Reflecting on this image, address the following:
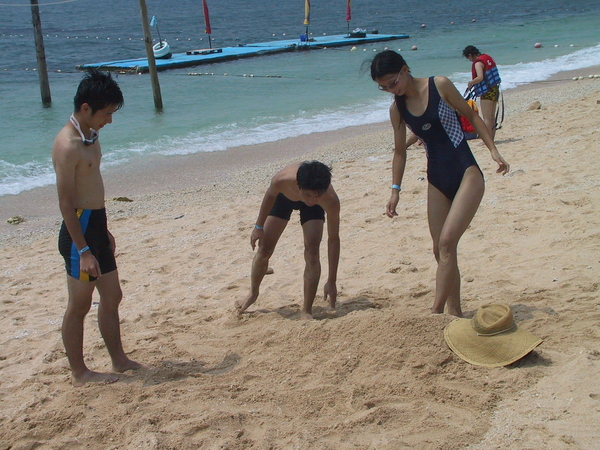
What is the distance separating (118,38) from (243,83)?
864 inches

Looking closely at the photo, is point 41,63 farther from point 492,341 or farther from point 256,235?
point 492,341

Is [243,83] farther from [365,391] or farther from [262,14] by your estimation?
[262,14]

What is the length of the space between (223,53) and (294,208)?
27.3 m

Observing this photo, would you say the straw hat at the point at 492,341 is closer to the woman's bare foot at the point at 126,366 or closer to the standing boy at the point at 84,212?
the woman's bare foot at the point at 126,366

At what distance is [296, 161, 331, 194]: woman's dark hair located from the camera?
12.9ft

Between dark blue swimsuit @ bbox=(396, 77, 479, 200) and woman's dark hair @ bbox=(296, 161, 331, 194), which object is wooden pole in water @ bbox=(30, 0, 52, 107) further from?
dark blue swimsuit @ bbox=(396, 77, 479, 200)

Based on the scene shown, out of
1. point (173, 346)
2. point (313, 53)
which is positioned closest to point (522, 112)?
point (173, 346)

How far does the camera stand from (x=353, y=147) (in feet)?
37.6

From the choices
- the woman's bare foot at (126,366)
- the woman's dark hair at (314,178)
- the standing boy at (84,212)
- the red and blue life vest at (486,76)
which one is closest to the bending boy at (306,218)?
the woman's dark hair at (314,178)

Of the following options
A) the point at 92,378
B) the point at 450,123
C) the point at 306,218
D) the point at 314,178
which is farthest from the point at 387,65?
the point at 92,378

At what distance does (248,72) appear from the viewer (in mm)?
25688

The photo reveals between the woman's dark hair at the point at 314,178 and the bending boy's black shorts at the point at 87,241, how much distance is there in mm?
1260

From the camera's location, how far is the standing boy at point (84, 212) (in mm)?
3330

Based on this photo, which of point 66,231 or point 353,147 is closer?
point 66,231
